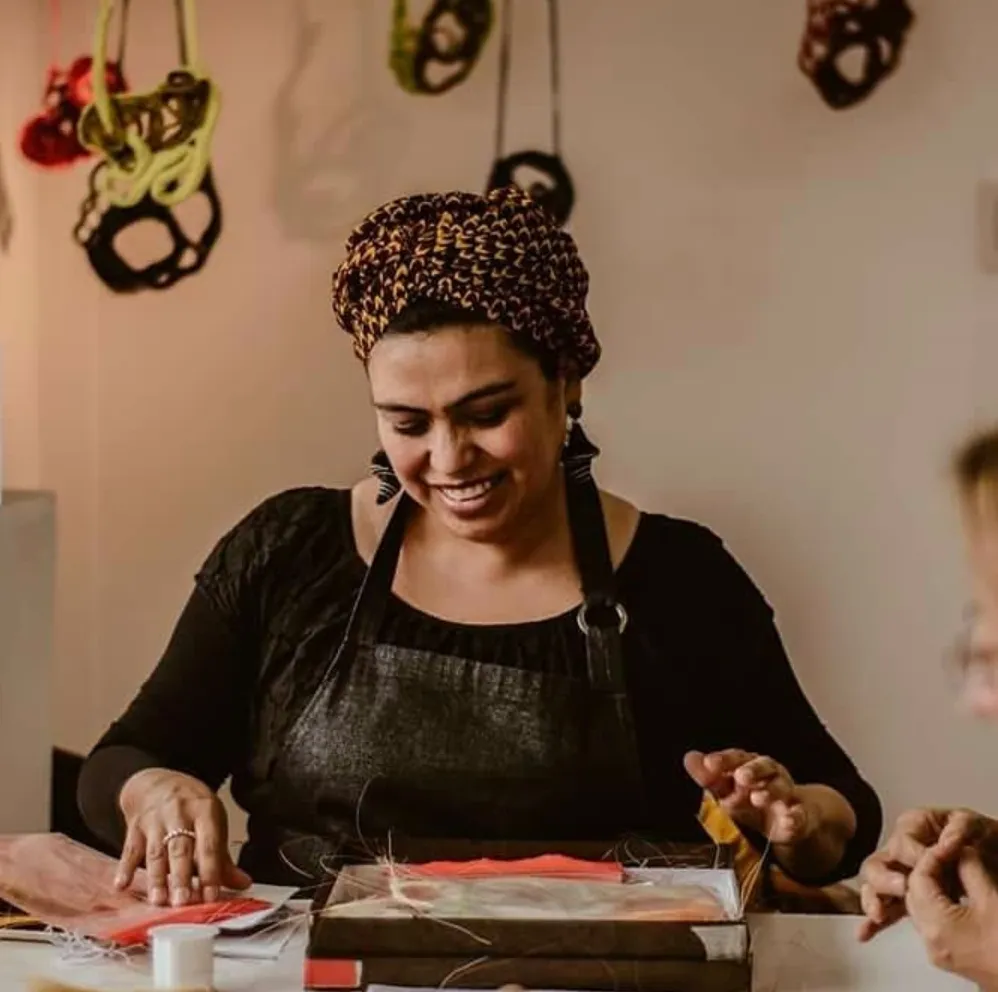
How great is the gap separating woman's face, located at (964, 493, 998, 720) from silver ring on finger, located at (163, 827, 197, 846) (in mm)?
641

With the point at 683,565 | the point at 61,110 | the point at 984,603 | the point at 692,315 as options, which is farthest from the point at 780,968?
the point at 61,110

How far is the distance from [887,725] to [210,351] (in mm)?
1048

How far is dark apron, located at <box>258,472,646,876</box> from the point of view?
5.40 ft

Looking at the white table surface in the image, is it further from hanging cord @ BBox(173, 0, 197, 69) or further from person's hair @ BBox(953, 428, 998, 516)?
hanging cord @ BBox(173, 0, 197, 69)

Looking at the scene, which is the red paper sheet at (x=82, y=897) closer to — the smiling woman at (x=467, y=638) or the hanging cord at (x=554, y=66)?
the smiling woman at (x=467, y=638)

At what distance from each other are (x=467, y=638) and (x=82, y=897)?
0.45 meters

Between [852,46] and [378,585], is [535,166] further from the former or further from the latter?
[378,585]

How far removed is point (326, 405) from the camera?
2.35 meters

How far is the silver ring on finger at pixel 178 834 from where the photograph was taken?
144cm

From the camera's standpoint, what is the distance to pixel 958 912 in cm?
120

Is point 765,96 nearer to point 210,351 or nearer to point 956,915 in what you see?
point 210,351

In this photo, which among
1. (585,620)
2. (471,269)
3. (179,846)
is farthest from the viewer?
(585,620)

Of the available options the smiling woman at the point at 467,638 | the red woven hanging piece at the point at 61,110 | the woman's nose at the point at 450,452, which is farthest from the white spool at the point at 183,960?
the red woven hanging piece at the point at 61,110

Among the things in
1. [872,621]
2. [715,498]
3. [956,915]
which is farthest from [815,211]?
[956,915]
